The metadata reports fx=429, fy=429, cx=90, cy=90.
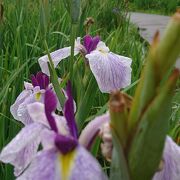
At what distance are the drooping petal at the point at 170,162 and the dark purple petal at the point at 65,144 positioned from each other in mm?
118

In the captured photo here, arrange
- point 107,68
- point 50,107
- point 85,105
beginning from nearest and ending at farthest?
1. point 50,107
2. point 85,105
3. point 107,68

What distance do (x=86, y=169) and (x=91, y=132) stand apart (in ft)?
0.28

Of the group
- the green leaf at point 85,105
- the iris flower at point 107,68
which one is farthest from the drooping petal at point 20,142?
the iris flower at point 107,68

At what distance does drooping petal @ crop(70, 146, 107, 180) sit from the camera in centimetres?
48

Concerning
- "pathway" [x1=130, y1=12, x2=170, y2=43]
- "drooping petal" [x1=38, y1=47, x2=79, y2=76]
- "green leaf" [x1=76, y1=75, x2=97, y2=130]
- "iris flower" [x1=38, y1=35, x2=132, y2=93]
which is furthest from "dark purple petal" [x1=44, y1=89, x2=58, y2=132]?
"pathway" [x1=130, y1=12, x2=170, y2=43]

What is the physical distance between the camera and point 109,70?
1.25m

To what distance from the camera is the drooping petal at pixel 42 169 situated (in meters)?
0.48

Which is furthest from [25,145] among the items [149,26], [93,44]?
[149,26]

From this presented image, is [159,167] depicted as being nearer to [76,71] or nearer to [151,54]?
[151,54]

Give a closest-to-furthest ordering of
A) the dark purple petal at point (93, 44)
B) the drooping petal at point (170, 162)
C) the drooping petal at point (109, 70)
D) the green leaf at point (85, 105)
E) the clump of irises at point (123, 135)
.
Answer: the clump of irises at point (123, 135)
the drooping petal at point (170, 162)
the green leaf at point (85, 105)
the drooping petal at point (109, 70)
the dark purple petal at point (93, 44)

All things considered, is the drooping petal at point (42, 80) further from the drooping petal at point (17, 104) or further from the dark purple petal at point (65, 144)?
the dark purple petal at point (65, 144)

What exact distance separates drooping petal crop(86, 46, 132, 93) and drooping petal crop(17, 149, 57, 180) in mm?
703

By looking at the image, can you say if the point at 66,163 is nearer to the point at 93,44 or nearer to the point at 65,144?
the point at 65,144

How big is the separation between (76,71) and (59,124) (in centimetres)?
79
